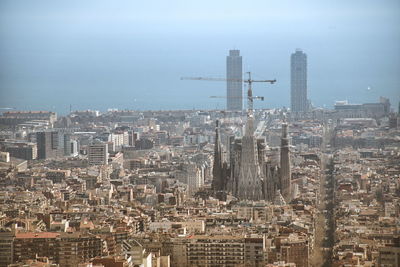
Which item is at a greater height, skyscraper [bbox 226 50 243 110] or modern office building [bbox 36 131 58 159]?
skyscraper [bbox 226 50 243 110]

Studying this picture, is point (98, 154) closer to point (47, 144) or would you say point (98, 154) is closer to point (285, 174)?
point (47, 144)

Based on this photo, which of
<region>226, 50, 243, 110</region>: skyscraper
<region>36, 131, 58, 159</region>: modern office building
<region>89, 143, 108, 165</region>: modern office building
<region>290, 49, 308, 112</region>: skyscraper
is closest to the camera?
<region>89, 143, 108, 165</region>: modern office building

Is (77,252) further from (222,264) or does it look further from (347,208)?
(347,208)

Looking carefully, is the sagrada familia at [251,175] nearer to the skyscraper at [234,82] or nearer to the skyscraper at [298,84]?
the skyscraper at [234,82]

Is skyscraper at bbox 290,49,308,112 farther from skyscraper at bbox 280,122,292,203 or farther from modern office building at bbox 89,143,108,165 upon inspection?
skyscraper at bbox 280,122,292,203

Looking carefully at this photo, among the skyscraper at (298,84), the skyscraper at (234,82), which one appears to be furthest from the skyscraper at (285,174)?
the skyscraper at (298,84)

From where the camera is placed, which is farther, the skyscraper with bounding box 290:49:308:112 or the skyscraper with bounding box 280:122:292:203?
the skyscraper with bounding box 290:49:308:112

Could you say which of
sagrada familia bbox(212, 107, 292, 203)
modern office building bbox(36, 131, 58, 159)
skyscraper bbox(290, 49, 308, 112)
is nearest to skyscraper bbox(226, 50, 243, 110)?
skyscraper bbox(290, 49, 308, 112)
